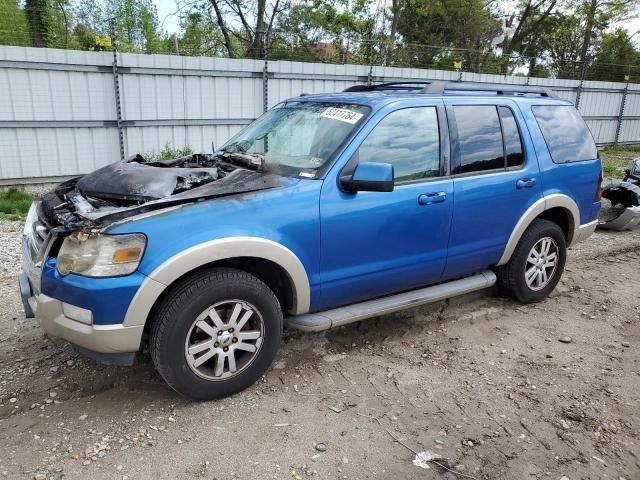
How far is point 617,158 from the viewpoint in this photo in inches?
621

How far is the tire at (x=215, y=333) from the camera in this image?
3.05 meters

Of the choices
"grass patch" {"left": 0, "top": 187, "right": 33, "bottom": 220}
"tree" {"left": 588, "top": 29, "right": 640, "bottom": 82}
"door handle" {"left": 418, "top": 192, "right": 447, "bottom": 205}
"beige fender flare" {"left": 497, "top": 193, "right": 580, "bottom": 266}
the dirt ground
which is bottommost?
the dirt ground

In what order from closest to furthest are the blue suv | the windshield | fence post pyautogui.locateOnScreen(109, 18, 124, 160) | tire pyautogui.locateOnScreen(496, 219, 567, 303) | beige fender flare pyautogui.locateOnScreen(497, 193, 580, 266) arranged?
the blue suv < the windshield < beige fender flare pyautogui.locateOnScreen(497, 193, 580, 266) < tire pyautogui.locateOnScreen(496, 219, 567, 303) < fence post pyautogui.locateOnScreen(109, 18, 124, 160)

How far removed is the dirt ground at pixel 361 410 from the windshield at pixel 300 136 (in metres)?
1.38

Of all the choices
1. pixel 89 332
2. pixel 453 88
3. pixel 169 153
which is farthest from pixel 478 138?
pixel 169 153

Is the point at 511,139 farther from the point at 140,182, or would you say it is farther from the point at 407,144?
the point at 140,182

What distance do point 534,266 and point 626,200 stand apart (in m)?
3.94

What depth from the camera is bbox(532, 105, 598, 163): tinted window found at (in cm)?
480

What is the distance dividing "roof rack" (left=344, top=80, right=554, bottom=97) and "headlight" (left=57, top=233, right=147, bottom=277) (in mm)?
2555

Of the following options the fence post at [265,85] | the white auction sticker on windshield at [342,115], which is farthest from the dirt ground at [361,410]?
the fence post at [265,85]

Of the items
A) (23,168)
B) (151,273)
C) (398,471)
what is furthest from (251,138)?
(23,168)

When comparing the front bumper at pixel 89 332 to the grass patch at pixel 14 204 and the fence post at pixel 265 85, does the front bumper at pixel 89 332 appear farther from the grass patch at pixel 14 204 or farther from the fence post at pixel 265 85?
the fence post at pixel 265 85

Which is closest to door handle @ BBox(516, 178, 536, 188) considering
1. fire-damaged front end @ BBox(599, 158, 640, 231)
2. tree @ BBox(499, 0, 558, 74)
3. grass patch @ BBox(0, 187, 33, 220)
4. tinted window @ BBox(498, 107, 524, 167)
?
tinted window @ BBox(498, 107, 524, 167)

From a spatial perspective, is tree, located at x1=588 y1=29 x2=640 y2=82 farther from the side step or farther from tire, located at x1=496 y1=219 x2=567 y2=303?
the side step
